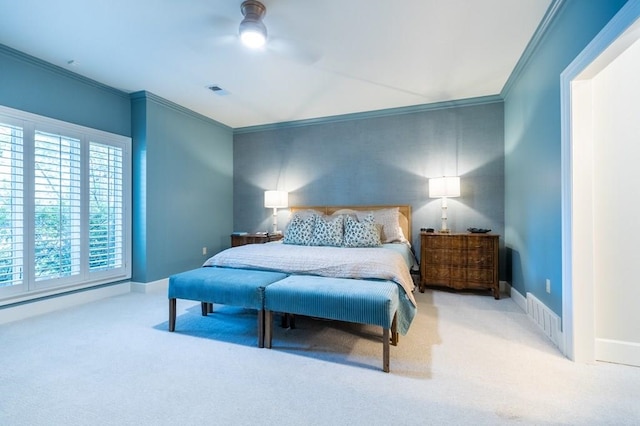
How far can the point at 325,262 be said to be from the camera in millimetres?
2703

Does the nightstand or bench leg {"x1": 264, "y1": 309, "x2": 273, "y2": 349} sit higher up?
the nightstand

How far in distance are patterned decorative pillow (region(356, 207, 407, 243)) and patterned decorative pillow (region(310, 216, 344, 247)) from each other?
375 millimetres

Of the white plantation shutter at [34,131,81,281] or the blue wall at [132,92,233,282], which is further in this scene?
the blue wall at [132,92,233,282]

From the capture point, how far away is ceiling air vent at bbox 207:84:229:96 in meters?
3.73

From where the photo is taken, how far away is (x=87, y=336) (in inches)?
99.5

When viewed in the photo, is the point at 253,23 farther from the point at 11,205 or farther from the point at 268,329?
the point at 11,205

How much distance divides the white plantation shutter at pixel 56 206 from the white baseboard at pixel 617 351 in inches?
193

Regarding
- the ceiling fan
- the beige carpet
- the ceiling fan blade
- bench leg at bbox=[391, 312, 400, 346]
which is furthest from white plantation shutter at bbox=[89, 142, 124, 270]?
bench leg at bbox=[391, 312, 400, 346]

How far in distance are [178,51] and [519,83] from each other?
11.9ft

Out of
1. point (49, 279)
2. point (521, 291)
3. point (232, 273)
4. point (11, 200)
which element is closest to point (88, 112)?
point (11, 200)

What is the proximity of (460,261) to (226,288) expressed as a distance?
2.85m

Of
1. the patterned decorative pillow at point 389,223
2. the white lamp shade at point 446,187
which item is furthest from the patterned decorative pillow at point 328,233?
the white lamp shade at point 446,187

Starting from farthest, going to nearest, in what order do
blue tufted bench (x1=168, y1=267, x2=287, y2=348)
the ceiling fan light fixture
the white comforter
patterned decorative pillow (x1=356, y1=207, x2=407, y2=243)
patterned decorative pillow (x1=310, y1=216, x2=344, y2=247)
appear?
1. patterned decorative pillow (x1=356, y1=207, x2=407, y2=243)
2. patterned decorative pillow (x1=310, y1=216, x2=344, y2=247)
3. the white comforter
4. blue tufted bench (x1=168, y1=267, x2=287, y2=348)
5. the ceiling fan light fixture

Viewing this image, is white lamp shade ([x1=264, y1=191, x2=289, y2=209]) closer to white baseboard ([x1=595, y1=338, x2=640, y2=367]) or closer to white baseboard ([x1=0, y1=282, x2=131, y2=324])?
white baseboard ([x1=0, y1=282, x2=131, y2=324])
